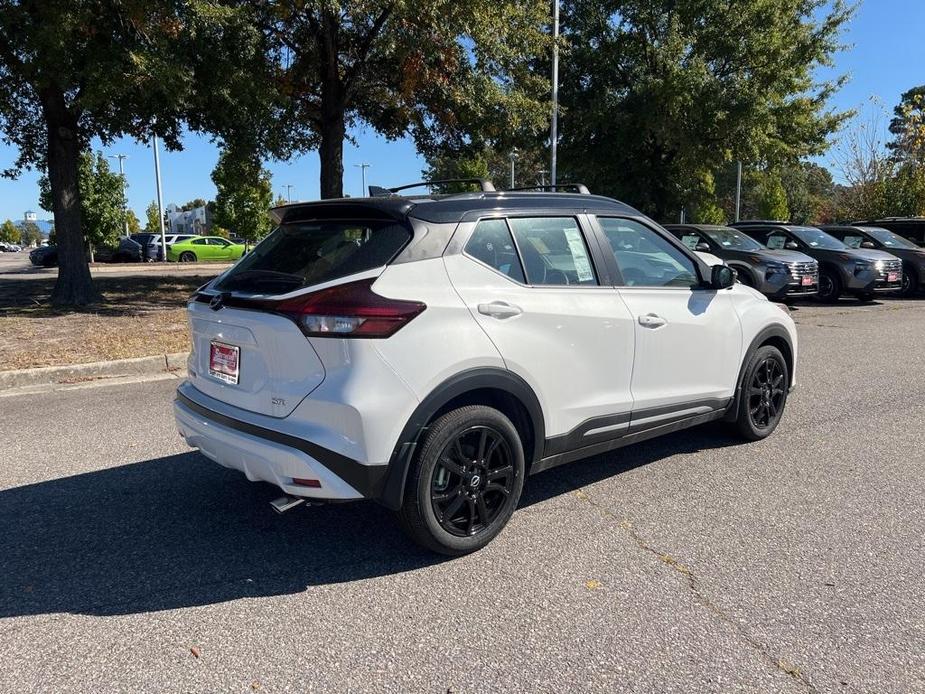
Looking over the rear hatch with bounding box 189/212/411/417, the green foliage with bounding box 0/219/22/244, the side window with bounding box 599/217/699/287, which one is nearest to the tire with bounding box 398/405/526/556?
the rear hatch with bounding box 189/212/411/417

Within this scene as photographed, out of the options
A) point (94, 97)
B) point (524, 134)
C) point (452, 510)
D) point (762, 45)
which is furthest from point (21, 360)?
point (762, 45)

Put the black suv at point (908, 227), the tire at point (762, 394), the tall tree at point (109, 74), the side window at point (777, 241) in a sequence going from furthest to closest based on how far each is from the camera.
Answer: the black suv at point (908, 227) → the side window at point (777, 241) → the tall tree at point (109, 74) → the tire at point (762, 394)

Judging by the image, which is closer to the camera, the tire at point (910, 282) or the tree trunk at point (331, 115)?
the tree trunk at point (331, 115)

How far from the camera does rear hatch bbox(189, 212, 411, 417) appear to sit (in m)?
3.11

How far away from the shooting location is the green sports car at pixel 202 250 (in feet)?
114

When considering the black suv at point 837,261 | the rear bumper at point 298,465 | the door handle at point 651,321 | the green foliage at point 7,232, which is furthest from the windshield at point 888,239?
the green foliage at point 7,232

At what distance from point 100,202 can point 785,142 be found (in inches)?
1136

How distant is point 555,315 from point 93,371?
19.3ft

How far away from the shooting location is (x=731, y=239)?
14.1 meters

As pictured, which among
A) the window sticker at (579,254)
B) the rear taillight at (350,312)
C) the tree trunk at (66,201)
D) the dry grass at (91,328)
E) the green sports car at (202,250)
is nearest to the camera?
the rear taillight at (350,312)

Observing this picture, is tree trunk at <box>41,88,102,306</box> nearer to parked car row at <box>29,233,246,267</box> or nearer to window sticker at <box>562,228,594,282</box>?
window sticker at <box>562,228,594,282</box>

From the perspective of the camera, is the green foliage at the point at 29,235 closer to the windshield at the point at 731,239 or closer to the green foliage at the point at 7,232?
the green foliage at the point at 7,232

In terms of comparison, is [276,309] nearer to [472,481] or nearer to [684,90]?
[472,481]

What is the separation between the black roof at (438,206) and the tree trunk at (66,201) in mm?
10404
